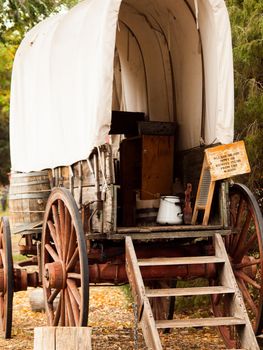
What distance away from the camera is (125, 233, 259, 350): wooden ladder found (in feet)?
16.5

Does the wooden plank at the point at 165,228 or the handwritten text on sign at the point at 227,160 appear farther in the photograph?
the handwritten text on sign at the point at 227,160

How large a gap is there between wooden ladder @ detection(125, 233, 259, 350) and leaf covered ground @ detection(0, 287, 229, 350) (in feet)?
1.38

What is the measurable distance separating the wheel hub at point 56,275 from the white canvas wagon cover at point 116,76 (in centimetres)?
97

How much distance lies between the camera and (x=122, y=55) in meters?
8.12

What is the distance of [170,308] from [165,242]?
1.49 metres

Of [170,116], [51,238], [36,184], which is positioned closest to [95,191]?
[51,238]

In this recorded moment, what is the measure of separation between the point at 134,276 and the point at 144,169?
178 centimetres

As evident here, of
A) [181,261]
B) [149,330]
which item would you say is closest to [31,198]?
[181,261]

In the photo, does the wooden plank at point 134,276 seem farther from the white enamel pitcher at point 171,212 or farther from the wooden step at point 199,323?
the white enamel pitcher at point 171,212

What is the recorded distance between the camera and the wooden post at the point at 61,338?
3328 millimetres

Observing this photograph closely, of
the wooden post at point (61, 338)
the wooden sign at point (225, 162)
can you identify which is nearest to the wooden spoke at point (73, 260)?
the wooden sign at point (225, 162)

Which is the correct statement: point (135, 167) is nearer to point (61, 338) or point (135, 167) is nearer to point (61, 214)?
point (61, 214)

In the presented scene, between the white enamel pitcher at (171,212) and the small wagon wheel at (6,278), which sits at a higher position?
the white enamel pitcher at (171,212)

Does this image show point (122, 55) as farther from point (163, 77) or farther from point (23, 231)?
point (23, 231)
